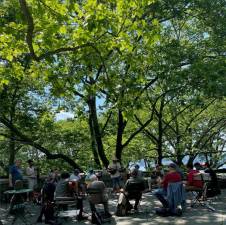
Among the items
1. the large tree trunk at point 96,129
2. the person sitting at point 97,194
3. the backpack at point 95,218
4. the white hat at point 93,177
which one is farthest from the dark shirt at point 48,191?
the large tree trunk at point 96,129

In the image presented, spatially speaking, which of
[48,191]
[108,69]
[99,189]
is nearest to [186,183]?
[99,189]

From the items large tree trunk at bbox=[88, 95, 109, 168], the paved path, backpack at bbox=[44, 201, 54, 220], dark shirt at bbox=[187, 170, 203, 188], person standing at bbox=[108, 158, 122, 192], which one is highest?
large tree trunk at bbox=[88, 95, 109, 168]

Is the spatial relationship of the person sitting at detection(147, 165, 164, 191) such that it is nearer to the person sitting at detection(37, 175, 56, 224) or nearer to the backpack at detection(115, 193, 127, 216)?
the backpack at detection(115, 193, 127, 216)

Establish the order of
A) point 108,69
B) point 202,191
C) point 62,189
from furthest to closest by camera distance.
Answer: point 108,69 → point 202,191 → point 62,189

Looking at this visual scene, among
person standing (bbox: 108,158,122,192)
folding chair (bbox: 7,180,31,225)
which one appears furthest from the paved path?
person standing (bbox: 108,158,122,192)

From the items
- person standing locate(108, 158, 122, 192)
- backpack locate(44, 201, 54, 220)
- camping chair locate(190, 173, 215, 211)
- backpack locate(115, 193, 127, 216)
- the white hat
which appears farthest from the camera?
person standing locate(108, 158, 122, 192)

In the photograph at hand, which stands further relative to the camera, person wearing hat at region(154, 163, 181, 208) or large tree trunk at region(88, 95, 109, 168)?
large tree trunk at region(88, 95, 109, 168)

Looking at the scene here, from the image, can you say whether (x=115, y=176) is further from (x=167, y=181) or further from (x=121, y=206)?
(x=167, y=181)

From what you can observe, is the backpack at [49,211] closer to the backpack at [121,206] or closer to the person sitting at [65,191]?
the person sitting at [65,191]

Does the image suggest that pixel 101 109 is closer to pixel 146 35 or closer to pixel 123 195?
pixel 123 195

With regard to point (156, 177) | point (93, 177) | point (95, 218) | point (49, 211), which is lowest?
point (95, 218)

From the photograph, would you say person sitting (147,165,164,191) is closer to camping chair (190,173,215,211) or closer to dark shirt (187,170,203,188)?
camping chair (190,173,215,211)

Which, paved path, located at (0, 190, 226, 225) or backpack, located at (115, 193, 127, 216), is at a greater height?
backpack, located at (115, 193, 127, 216)

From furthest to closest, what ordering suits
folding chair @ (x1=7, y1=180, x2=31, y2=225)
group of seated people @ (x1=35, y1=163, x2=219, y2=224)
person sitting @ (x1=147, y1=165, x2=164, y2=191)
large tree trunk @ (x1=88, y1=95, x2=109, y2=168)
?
large tree trunk @ (x1=88, y1=95, x2=109, y2=168) → person sitting @ (x1=147, y1=165, x2=164, y2=191) → group of seated people @ (x1=35, y1=163, x2=219, y2=224) → folding chair @ (x1=7, y1=180, x2=31, y2=225)
